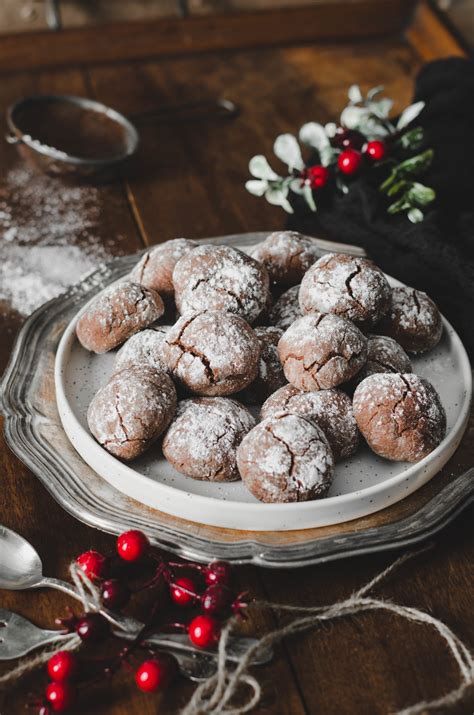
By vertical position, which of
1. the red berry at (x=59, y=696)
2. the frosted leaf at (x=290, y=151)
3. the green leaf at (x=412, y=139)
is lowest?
the red berry at (x=59, y=696)

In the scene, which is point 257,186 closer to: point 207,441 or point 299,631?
point 207,441

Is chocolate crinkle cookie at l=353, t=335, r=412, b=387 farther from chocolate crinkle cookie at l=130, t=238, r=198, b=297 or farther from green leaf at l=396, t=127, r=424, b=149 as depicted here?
green leaf at l=396, t=127, r=424, b=149

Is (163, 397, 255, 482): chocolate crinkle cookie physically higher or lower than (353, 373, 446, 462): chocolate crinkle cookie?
lower

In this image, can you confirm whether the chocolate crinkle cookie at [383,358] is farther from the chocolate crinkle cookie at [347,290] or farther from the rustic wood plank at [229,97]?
the rustic wood plank at [229,97]

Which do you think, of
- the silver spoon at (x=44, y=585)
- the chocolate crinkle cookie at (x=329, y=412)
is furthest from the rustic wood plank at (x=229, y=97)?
the silver spoon at (x=44, y=585)

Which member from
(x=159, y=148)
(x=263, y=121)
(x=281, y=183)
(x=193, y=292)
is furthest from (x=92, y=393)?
(x=263, y=121)

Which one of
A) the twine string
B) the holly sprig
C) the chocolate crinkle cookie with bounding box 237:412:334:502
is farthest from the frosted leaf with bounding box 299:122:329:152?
the twine string
